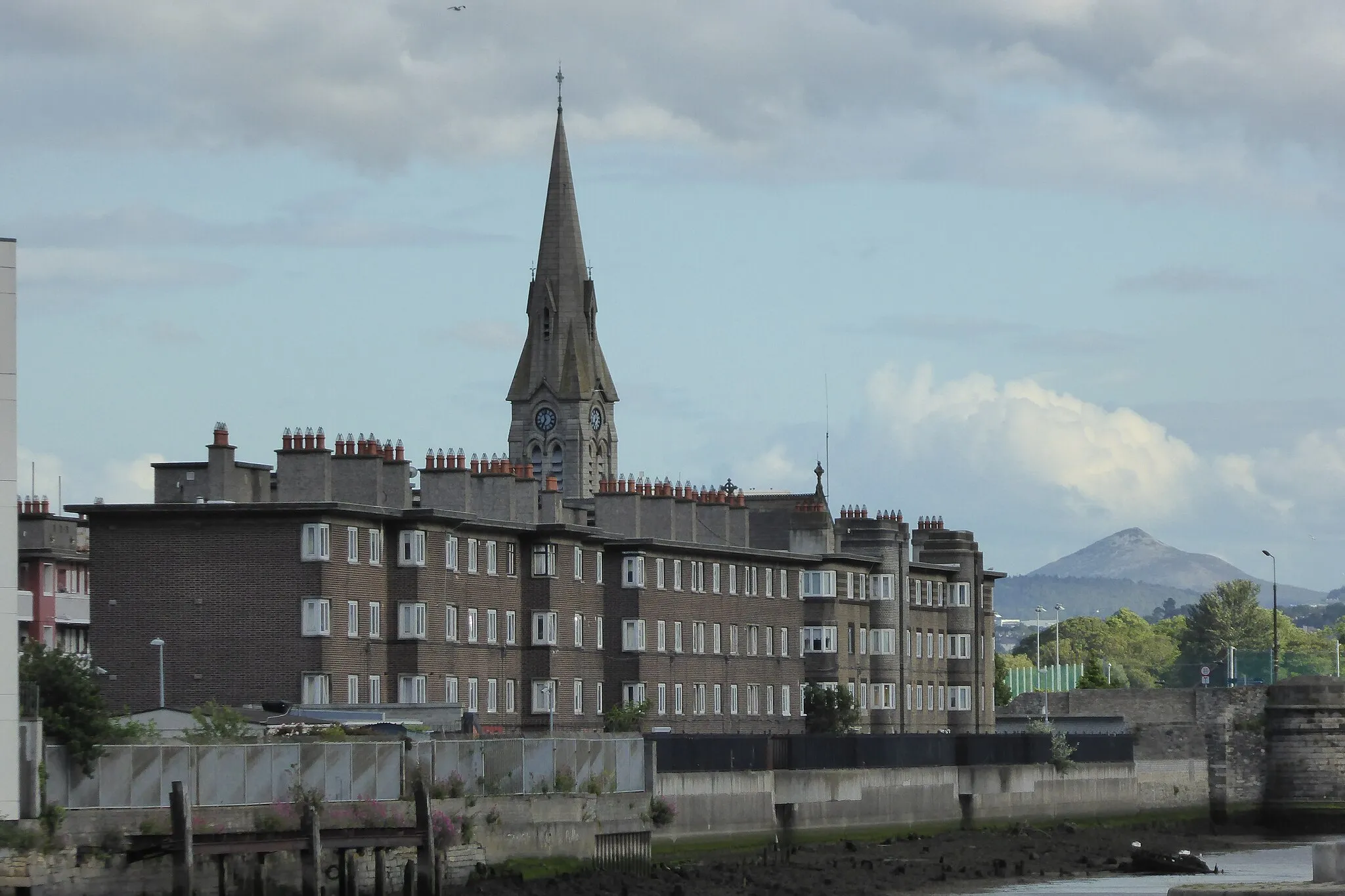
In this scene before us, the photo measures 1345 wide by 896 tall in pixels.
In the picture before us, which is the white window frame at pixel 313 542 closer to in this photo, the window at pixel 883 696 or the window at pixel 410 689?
the window at pixel 410 689

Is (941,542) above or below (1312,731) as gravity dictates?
above

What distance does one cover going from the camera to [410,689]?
98500 mm

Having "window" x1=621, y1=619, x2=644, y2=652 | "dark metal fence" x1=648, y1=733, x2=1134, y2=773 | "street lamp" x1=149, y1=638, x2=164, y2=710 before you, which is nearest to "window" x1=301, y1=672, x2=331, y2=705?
"street lamp" x1=149, y1=638, x2=164, y2=710

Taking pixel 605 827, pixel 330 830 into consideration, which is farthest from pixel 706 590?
pixel 330 830

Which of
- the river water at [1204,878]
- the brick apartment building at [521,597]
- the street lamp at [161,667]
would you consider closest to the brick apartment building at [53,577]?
the brick apartment building at [521,597]

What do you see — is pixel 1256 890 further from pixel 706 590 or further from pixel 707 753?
pixel 706 590

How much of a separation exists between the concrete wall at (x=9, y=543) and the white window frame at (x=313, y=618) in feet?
111

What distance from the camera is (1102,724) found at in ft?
452

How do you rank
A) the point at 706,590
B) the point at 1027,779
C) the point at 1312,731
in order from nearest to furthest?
the point at 1027,779 < the point at 706,590 < the point at 1312,731

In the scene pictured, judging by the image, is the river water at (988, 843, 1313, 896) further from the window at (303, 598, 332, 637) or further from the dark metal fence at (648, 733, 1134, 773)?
the window at (303, 598, 332, 637)

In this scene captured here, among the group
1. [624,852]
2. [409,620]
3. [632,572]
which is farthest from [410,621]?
[624,852]

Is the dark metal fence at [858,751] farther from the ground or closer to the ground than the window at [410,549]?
closer to the ground

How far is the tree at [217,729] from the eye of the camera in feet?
221

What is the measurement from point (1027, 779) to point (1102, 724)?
25.3 m
